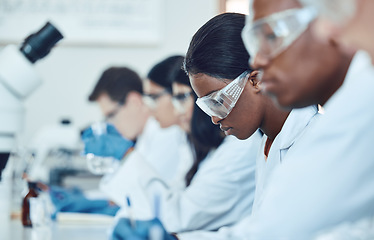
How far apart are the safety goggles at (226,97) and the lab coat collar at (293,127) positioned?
0.16 m

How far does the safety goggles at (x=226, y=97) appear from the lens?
1562mm

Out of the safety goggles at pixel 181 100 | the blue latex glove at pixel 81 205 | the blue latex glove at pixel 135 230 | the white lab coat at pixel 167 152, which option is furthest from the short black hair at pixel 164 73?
the blue latex glove at pixel 135 230

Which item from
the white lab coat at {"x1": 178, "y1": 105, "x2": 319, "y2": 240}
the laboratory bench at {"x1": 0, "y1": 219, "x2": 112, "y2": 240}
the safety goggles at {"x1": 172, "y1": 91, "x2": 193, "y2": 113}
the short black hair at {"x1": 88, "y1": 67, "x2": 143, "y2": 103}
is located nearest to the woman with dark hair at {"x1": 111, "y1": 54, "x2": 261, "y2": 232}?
the laboratory bench at {"x1": 0, "y1": 219, "x2": 112, "y2": 240}

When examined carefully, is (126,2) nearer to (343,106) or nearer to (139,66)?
(139,66)

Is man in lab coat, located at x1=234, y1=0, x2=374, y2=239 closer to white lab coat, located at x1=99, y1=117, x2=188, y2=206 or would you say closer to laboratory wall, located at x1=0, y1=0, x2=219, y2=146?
white lab coat, located at x1=99, y1=117, x2=188, y2=206

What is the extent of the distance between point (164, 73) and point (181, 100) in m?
0.36

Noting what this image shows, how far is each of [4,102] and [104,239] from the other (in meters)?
0.58

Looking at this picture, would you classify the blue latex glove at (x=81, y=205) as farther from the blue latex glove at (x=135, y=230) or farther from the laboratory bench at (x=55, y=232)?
the blue latex glove at (x=135, y=230)

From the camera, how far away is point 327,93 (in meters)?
1.08

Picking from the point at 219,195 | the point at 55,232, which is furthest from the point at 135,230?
the point at 55,232

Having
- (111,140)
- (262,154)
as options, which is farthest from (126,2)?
(262,154)

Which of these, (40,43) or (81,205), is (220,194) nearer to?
(40,43)

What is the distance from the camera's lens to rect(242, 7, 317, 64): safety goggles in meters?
0.97

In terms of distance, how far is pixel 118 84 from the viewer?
11.0 feet
